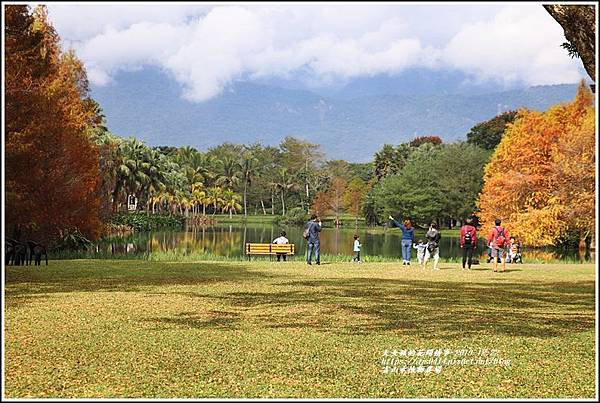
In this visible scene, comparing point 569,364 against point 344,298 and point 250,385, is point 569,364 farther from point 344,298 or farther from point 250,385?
point 344,298

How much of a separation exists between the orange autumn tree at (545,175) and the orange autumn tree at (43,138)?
22240mm

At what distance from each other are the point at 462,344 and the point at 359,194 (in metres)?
69.6

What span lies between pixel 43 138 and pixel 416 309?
14607mm

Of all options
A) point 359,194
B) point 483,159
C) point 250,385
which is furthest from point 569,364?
point 359,194

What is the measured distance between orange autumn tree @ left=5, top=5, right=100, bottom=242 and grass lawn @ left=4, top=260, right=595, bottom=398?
18.3ft

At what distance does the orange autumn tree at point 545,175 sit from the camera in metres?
33.4

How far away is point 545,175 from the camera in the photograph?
37.6 metres

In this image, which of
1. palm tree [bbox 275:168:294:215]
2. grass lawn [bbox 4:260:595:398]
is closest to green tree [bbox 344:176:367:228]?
palm tree [bbox 275:168:294:215]

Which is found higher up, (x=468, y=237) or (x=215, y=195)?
(x=215, y=195)

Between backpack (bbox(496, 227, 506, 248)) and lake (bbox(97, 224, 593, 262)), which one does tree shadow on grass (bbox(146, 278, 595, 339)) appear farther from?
lake (bbox(97, 224, 593, 262))

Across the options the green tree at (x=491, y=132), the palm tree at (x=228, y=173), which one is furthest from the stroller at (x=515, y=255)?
the palm tree at (x=228, y=173)

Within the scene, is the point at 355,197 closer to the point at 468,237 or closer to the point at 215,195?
the point at 215,195

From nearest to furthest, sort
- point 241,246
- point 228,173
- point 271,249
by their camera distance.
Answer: point 271,249 < point 241,246 < point 228,173

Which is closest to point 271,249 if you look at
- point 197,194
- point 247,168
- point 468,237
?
point 468,237
